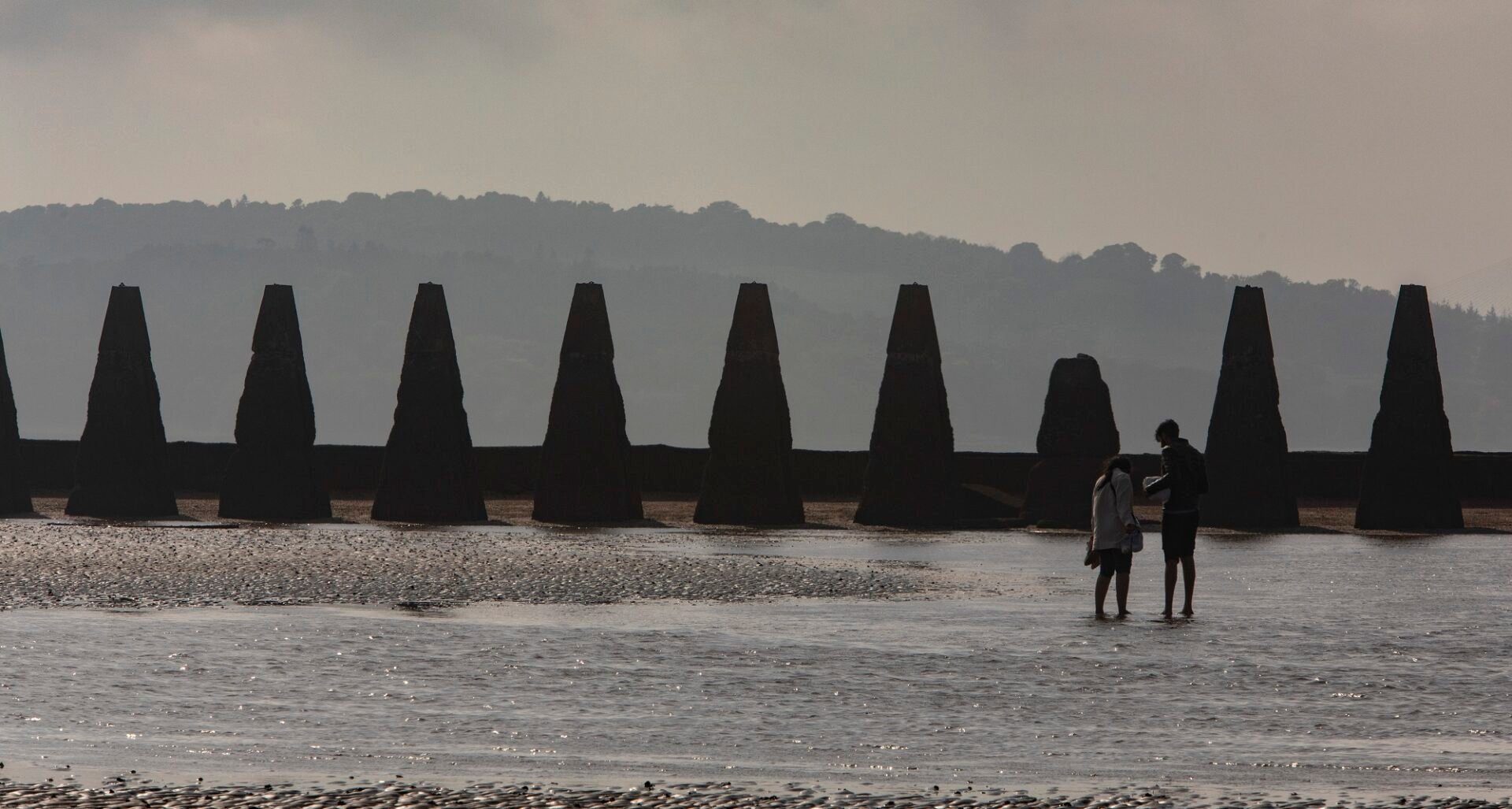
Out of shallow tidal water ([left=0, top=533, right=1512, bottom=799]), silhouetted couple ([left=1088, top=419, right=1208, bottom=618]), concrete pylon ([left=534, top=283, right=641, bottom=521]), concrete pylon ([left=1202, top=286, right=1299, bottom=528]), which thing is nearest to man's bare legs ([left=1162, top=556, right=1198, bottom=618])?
silhouetted couple ([left=1088, top=419, right=1208, bottom=618])

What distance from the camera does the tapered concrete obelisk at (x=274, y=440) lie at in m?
29.4

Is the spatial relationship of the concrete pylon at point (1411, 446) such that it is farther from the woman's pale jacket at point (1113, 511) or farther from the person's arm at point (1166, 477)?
the woman's pale jacket at point (1113, 511)

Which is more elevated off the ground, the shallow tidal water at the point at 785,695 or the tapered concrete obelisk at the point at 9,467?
the tapered concrete obelisk at the point at 9,467

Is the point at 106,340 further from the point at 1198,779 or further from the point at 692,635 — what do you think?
the point at 1198,779

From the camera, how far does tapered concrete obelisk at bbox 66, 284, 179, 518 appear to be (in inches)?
1166

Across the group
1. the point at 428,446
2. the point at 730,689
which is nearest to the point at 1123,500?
the point at 730,689

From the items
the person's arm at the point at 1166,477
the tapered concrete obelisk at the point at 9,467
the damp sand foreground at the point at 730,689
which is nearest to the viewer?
the damp sand foreground at the point at 730,689

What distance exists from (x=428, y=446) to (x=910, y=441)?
775 cm

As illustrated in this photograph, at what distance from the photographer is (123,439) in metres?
29.6

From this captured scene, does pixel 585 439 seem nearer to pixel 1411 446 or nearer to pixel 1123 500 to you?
pixel 1411 446

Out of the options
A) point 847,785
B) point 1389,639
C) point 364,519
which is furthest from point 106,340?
point 847,785

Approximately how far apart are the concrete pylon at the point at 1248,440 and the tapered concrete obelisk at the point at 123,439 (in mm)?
17099

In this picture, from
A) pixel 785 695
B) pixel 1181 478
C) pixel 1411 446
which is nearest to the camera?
pixel 785 695

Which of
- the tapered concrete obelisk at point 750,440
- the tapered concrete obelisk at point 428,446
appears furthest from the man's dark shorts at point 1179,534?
the tapered concrete obelisk at point 428,446
